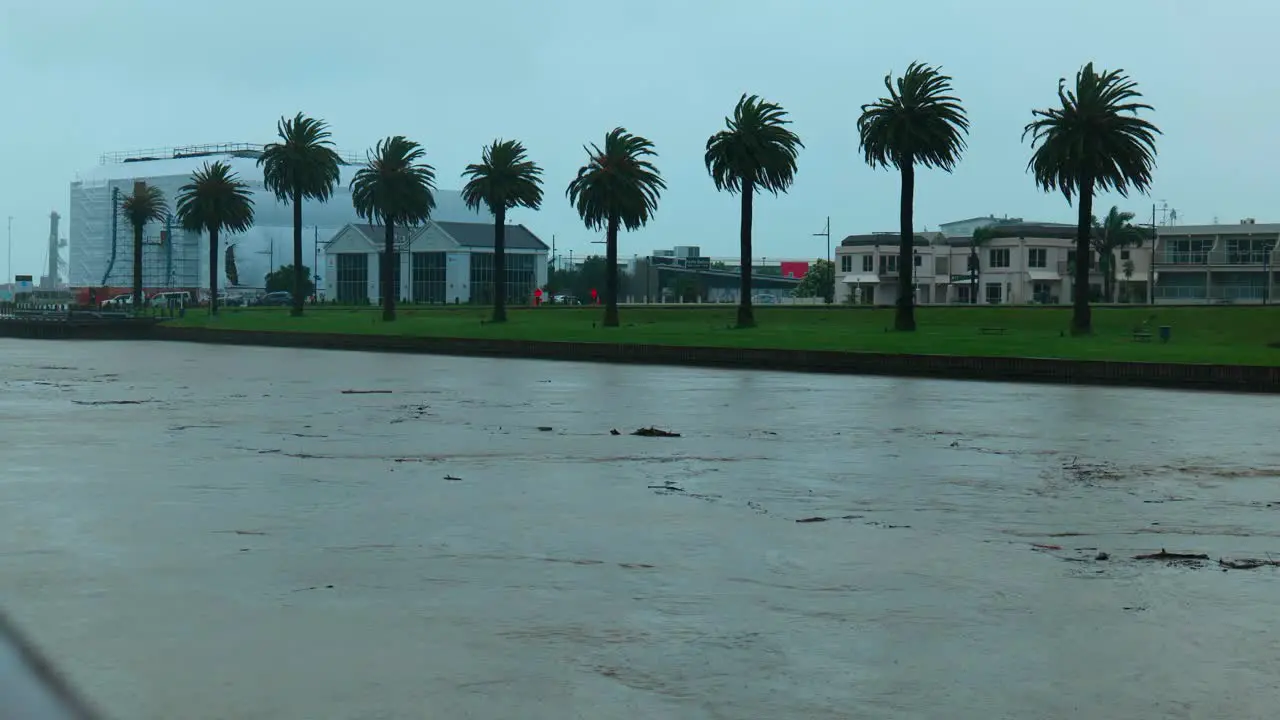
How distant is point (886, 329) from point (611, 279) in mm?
16958

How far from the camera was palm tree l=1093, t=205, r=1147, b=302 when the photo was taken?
12725 cm

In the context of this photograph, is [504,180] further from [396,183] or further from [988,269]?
[988,269]

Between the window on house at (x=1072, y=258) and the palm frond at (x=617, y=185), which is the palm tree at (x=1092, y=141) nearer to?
the palm frond at (x=617, y=185)

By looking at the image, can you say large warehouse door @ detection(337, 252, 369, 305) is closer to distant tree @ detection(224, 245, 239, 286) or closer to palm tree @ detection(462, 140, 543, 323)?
distant tree @ detection(224, 245, 239, 286)

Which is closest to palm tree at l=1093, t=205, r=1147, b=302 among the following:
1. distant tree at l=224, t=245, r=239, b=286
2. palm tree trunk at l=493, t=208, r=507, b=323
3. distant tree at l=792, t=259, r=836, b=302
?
distant tree at l=792, t=259, r=836, b=302

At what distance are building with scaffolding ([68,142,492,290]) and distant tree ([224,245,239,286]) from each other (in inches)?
4.5

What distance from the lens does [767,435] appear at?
69.1ft

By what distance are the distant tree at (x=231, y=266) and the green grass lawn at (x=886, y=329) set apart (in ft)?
301

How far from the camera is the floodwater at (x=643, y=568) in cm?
714

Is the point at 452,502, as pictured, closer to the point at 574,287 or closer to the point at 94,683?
the point at 94,683

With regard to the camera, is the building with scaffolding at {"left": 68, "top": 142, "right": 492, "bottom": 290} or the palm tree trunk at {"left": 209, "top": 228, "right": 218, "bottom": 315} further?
the building with scaffolding at {"left": 68, "top": 142, "right": 492, "bottom": 290}

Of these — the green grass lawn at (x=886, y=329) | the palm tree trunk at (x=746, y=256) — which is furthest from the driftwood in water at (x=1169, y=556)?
the palm tree trunk at (x=746, y=256)

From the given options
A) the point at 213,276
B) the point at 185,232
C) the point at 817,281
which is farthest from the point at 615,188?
the point at 185,232

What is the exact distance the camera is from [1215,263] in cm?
12131
